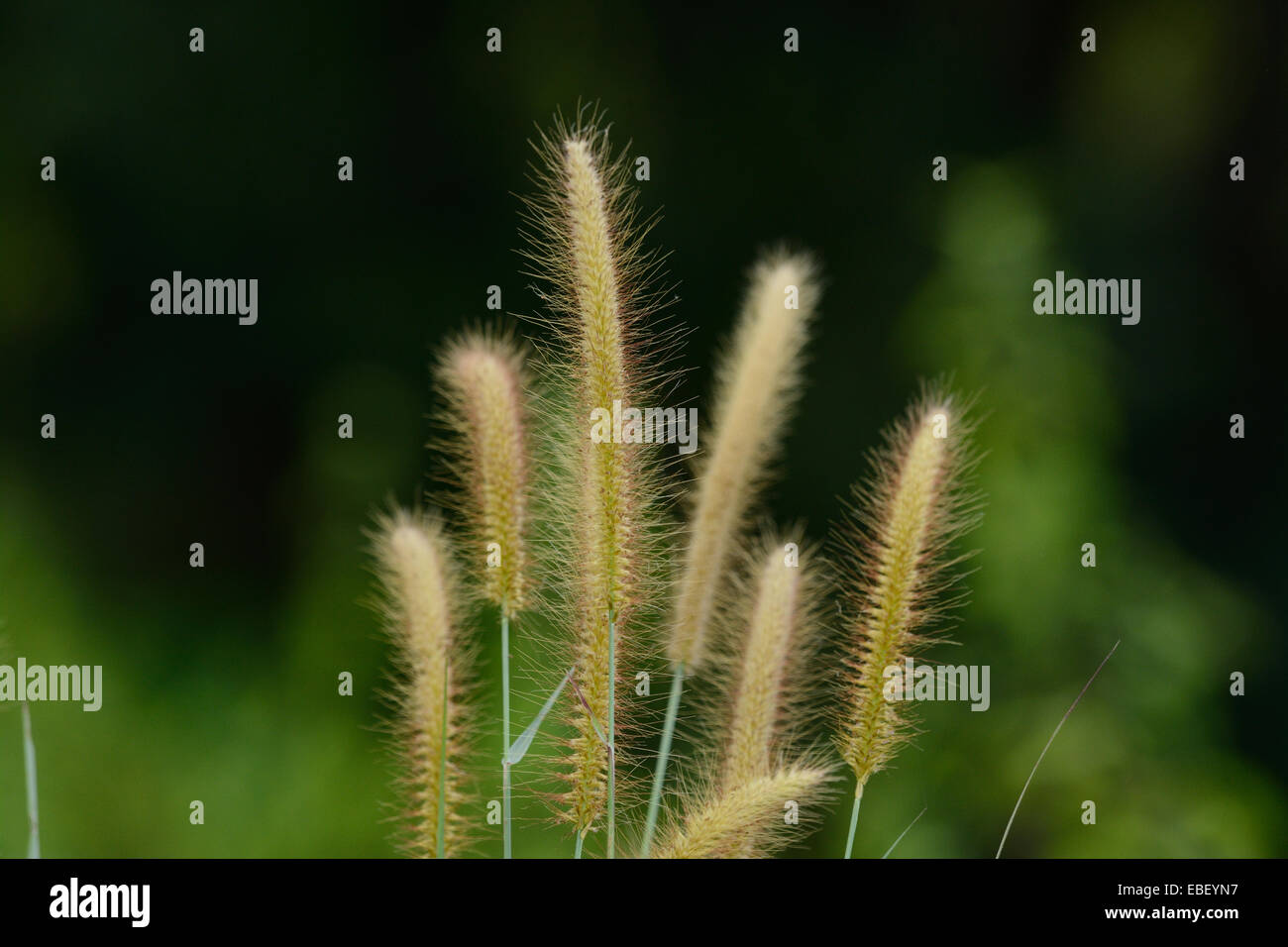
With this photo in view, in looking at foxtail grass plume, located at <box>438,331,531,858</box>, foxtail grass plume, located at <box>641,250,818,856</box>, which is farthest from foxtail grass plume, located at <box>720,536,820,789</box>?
foxtail grass plume, located at <box>438,331,531,858</box>

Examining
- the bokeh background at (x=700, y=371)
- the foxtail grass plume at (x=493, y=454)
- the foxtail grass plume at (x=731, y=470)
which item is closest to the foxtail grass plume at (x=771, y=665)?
the foxtail grass plume at (x=731, y=470)

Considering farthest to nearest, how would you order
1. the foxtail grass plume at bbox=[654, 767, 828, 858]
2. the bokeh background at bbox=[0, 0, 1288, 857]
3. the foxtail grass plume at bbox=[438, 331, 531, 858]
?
1. the bokeh background at bbox=[0, 0, 1288, 857]
2. the foxtail grass plume at bbox=[438, 331, 531, 858]
3. the foxtail grass plume at bbox=[654, 767, 828, 858]

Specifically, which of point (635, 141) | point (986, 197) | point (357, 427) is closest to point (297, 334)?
point (357, 427)

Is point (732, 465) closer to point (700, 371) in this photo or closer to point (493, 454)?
point (493, 454)

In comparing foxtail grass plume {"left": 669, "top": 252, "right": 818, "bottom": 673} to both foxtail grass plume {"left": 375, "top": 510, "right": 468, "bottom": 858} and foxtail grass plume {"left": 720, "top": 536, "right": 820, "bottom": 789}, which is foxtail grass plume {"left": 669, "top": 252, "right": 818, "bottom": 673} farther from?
foxtail grass plume {"left": 375, "top": 510, "right": 468, "bottom": 858}

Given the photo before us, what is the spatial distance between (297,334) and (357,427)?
303 millimetres

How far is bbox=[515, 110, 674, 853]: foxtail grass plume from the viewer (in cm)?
92

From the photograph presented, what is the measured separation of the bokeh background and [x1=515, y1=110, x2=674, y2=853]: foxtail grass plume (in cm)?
154

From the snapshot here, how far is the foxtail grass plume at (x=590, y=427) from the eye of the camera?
922mm

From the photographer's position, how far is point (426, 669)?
94 centimetres

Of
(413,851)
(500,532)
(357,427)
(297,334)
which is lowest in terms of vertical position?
(413,851)

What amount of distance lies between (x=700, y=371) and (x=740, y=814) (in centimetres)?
174

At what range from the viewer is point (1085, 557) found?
105 inches

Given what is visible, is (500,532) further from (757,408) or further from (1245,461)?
(1245,461)
